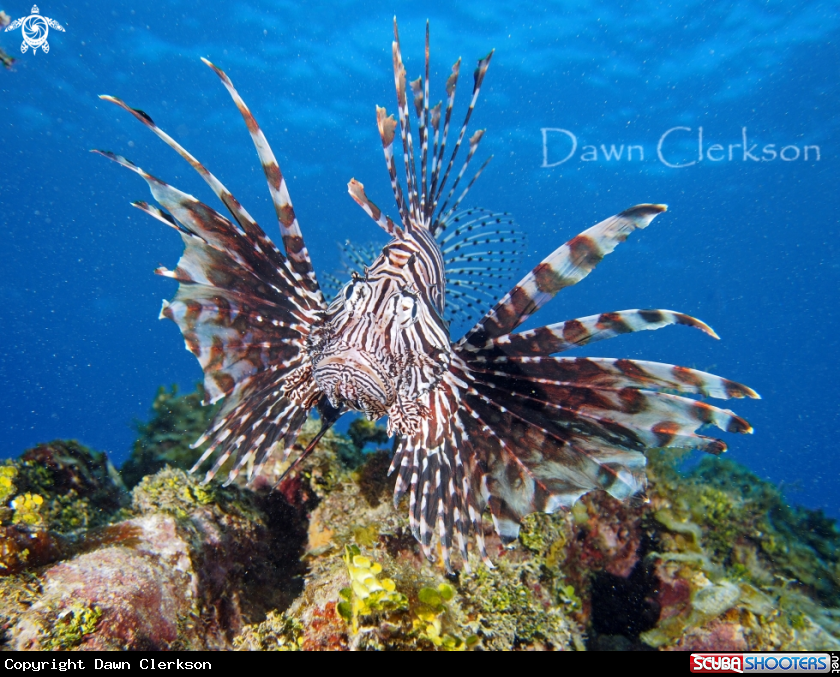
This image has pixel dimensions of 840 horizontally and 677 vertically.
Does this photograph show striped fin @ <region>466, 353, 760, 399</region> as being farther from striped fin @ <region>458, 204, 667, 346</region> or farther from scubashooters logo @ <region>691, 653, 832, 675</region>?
scubashooters logo @ <region>691, 653, 832, 675</region>

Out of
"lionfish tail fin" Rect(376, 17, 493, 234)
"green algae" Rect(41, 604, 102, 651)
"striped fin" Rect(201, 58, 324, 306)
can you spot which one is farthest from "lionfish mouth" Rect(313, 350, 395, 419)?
"green algae" Rect(41, 604, 102, 651)

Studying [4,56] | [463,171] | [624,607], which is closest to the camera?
[624,607]

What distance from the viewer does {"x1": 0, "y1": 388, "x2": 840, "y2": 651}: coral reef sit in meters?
2.37

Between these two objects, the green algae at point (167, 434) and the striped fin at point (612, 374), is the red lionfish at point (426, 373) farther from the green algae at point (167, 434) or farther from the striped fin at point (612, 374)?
the green algae at point (167, 434)

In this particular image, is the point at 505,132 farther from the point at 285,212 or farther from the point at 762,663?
the point at 762,663

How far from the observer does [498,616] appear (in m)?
2.86

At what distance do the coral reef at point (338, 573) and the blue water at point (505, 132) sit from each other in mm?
4793

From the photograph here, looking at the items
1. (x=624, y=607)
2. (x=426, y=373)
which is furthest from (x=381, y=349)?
(x=624, y=607)

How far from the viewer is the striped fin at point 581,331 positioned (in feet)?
8.28

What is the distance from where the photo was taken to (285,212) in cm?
326

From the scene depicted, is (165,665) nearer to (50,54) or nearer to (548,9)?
(548,9)

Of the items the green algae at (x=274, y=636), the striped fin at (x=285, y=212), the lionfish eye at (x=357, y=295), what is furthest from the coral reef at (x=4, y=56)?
the green algae at (x=274, y=636)

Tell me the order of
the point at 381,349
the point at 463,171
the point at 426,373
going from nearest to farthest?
the point at 381,349, the point at 426,373, the point at 463,171

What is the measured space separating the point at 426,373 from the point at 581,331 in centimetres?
113
